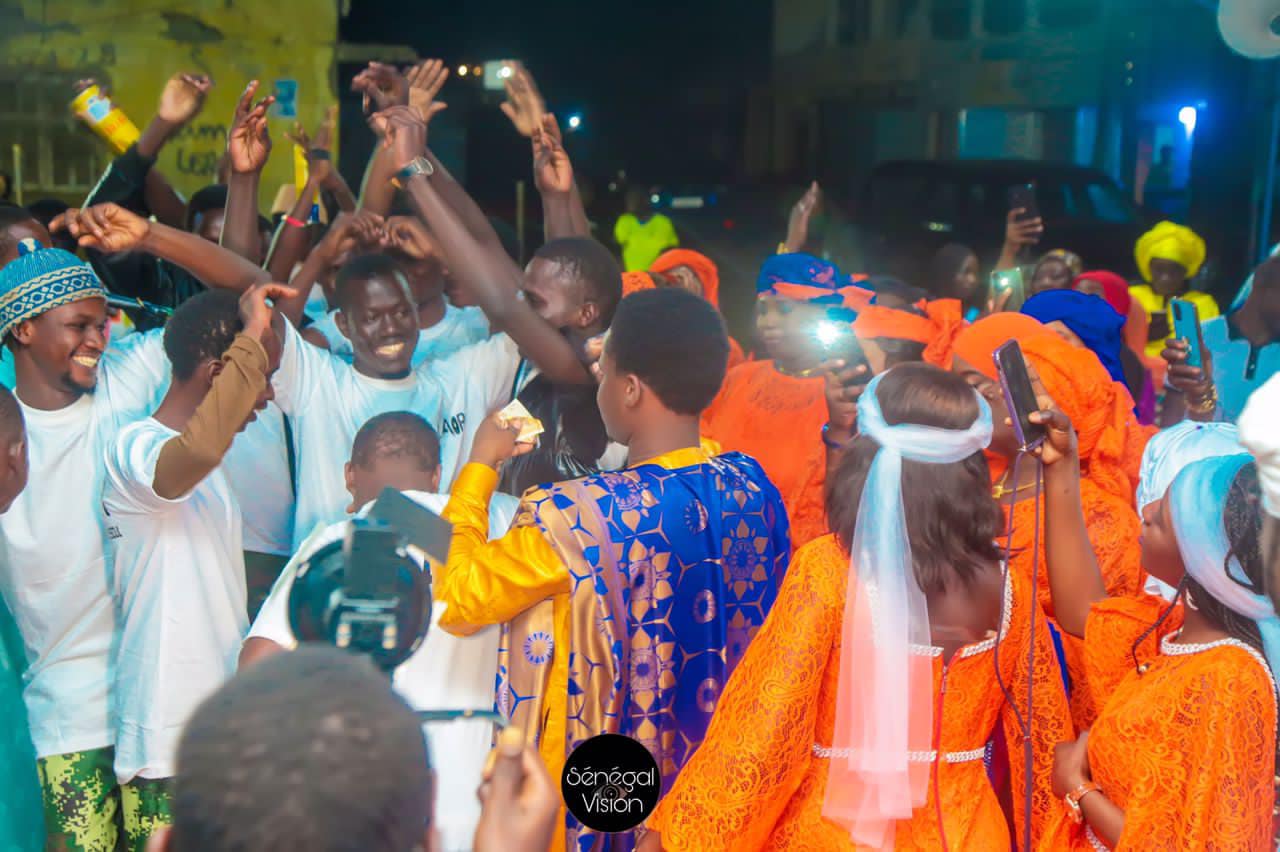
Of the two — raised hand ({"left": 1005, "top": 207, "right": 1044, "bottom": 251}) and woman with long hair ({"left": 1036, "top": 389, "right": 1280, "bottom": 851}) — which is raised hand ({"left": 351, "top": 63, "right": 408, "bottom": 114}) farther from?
raised hand ({"left": 1005, "top": 207, "right": 1044, "bottom": 251})

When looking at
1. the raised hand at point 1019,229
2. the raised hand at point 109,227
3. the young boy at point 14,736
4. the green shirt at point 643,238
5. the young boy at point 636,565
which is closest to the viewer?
the young boy at point 636,565

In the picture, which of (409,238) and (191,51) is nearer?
(409,238)

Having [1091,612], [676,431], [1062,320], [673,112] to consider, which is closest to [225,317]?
[676,431]

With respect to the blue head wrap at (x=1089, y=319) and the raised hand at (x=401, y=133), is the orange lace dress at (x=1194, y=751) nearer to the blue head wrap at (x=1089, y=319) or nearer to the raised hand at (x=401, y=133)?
the blue head wrap at (x=1089, y=319)

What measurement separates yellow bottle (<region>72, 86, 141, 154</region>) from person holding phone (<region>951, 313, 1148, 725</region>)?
3.11 meters

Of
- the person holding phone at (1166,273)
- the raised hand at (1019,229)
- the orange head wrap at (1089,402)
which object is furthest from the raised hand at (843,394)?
the person holding phone at (1166,273)

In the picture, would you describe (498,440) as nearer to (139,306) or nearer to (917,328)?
(917,328)

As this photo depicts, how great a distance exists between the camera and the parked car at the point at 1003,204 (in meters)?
8.45

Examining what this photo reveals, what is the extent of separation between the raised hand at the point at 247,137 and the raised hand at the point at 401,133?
1.52 feet

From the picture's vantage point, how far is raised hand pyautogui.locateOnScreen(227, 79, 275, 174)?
13.5 ft

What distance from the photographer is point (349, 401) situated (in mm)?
3752

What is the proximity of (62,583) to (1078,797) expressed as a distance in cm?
235

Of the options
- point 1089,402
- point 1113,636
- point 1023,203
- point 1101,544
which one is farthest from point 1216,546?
point 1023,203

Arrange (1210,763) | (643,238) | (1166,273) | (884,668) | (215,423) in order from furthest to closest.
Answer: (643,238), (1166,273), (215,423), (884,668), (1210,763)
